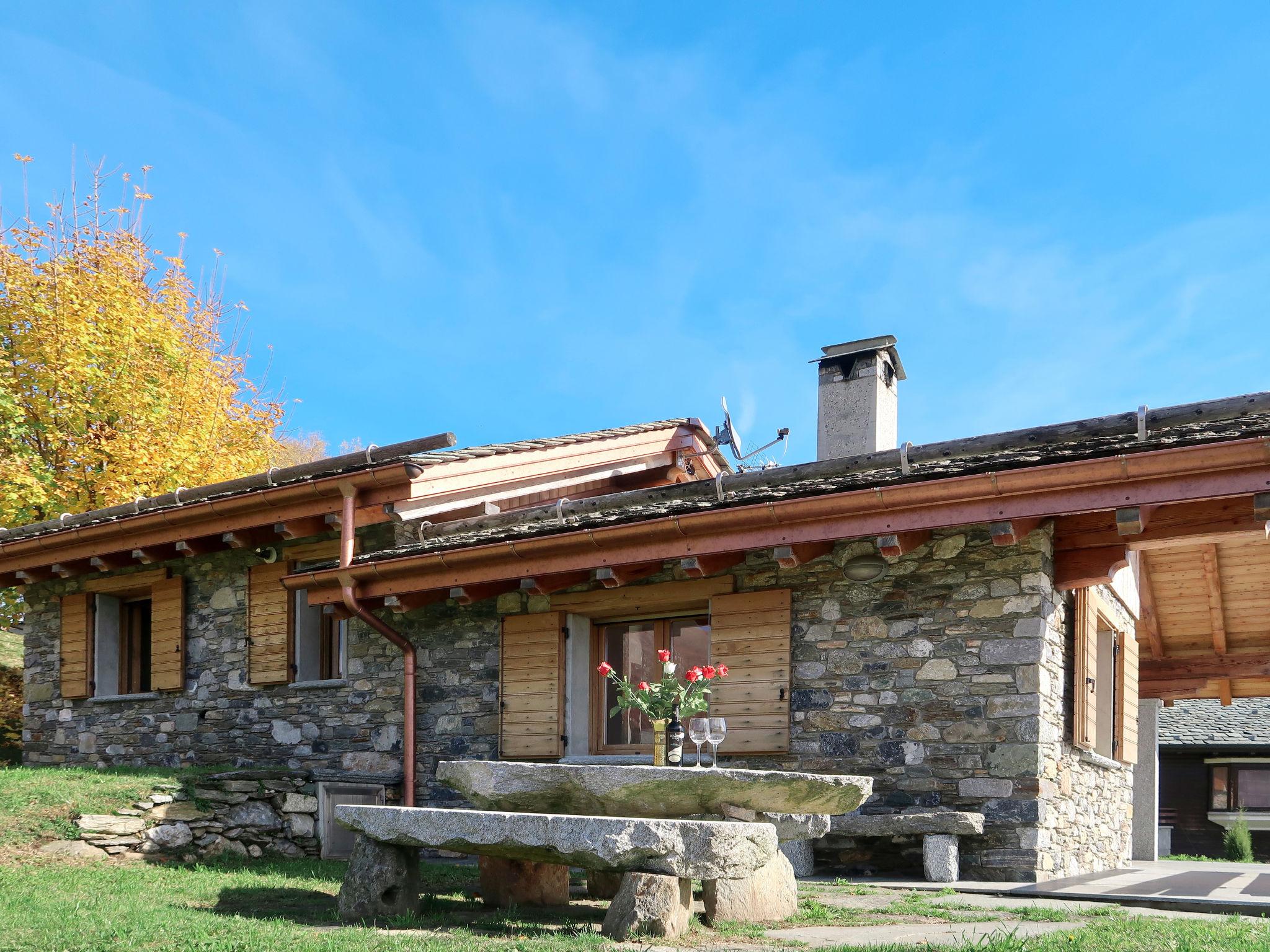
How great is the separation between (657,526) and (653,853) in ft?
13.0

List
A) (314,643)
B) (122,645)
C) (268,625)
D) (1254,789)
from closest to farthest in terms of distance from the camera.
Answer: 1. (268,625)
2. (314,643)
3. (122,645)
4. (1254,789)

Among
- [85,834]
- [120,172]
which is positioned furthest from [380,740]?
[120,172]

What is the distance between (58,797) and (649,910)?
229 inches

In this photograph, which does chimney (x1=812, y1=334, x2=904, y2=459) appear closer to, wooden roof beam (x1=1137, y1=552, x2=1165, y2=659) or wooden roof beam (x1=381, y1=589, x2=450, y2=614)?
wooden roof beam (x1=1137, y1=552, x2=1165, y2=659)

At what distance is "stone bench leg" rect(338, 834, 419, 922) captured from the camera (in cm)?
605

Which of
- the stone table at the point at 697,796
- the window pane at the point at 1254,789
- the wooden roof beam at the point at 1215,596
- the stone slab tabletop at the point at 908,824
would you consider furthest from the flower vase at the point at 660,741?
the window pane at the point at 1254,789

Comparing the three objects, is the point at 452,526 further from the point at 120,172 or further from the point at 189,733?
the point at 120,172

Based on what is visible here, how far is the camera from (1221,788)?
70.6 ft

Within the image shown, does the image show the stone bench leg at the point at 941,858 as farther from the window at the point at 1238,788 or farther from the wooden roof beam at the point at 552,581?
the window at the point at 1238,788

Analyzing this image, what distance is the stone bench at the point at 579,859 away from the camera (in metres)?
5.28

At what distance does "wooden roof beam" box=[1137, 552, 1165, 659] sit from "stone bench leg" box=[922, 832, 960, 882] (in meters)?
5.65

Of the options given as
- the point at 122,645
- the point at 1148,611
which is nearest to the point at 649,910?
the point at 1148,611

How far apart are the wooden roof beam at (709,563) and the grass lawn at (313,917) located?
261 centimetres

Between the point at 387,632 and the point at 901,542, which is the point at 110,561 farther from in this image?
the point at 901,542
